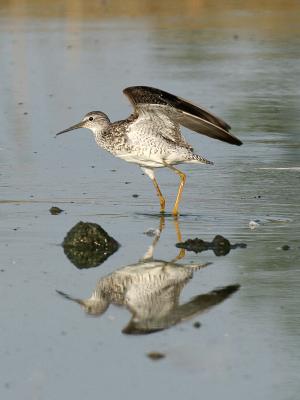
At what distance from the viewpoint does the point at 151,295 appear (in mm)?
8555

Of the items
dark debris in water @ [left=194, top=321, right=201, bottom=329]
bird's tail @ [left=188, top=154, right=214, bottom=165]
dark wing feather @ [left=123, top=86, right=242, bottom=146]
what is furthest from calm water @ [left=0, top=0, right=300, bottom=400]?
dark wing feather @ [left=123, top=86, right=242, bottom=146]

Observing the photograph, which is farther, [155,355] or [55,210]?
[55,210]

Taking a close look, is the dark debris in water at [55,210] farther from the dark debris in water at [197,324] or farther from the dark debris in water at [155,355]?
the dark debris in water at [155,355]

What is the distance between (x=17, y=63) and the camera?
2159cm

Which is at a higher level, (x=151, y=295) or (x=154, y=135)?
(x=154, y=135)

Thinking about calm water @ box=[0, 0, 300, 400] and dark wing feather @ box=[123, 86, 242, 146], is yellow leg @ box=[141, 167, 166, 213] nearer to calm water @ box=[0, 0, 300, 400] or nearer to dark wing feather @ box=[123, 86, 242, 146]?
calm water @ box=[0, 0, 300, 400]

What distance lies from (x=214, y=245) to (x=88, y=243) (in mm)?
949

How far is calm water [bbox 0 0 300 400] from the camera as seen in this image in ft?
23.1

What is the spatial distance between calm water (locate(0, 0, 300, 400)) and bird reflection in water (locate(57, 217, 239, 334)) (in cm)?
9

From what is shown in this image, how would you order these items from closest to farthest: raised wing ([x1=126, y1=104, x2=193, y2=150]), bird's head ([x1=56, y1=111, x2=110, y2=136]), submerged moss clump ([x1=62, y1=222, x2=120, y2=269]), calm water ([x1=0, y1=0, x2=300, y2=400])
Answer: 1. calm water ([x1=0, y1=0, x2=300, y2=400])
2. submerged moss clump ([x1=62, y1=222, x2=120, y2=269])
3. raised wing ([x1=126, y1=104, x2=193, y2=150])
4. bird's head ([x1=56, y1=111, x2=110, y2=136])

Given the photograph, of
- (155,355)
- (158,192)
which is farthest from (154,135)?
(155,355)

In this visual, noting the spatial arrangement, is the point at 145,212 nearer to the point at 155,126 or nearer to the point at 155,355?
the point at 155,126

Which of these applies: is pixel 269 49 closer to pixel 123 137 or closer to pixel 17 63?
pixel 17 63

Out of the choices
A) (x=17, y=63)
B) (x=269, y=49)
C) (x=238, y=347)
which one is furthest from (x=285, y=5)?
(x=238, y=347)
